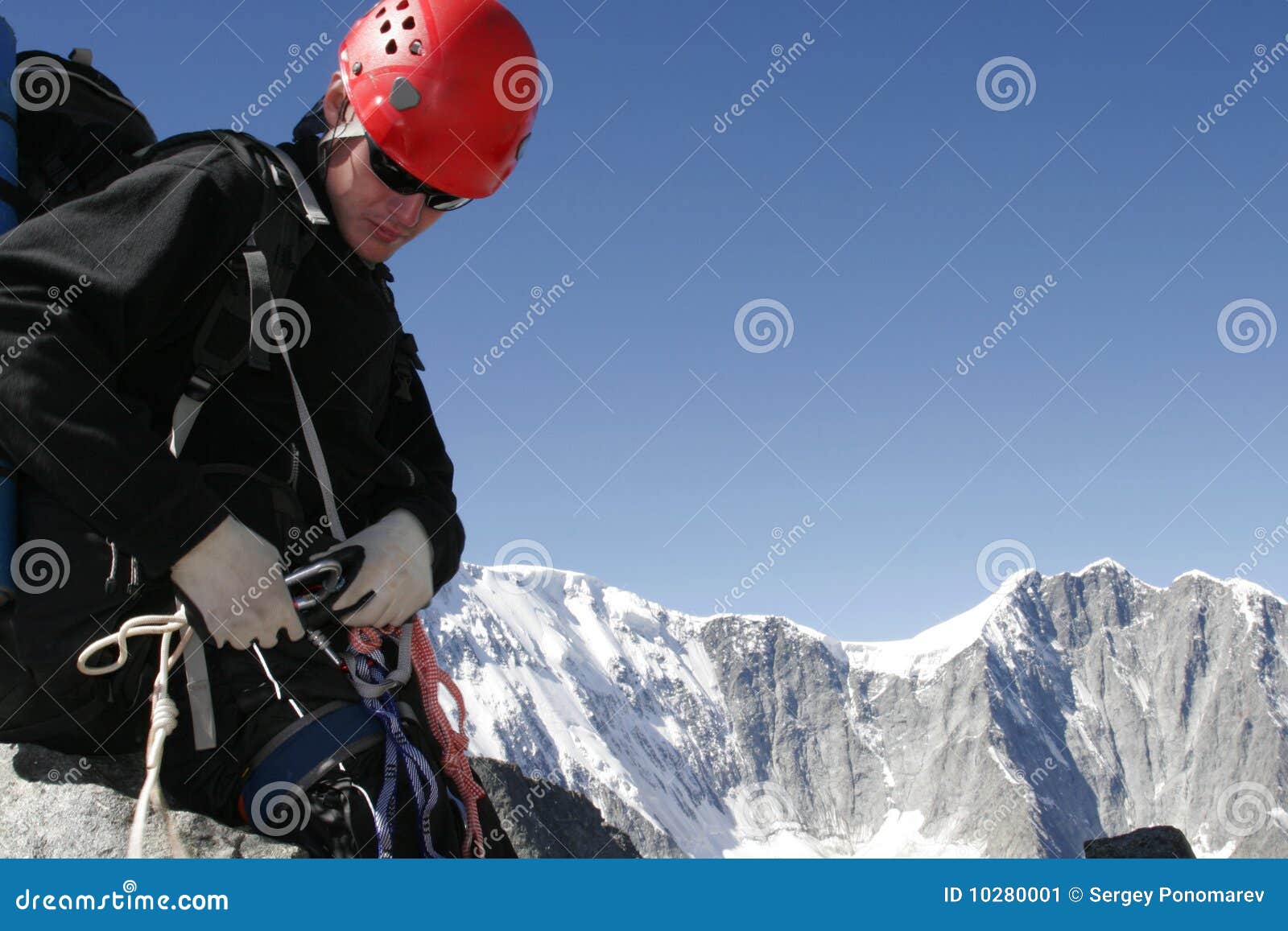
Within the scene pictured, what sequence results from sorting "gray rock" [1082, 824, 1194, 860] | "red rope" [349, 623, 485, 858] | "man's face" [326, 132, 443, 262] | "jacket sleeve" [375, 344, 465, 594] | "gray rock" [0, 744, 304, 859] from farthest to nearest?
1. "gray rock" [1082, 824, 1194, 860]
2. "jacket sleeve" [375, 344, 465, 594]
3. "man's face" [326, 132, 443, 262]
4. "red rope" [349, 623, 485, 858]
5. "gray rock" [0, 744, 304, 859]

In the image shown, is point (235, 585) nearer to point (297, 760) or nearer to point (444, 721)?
point (297, 760)

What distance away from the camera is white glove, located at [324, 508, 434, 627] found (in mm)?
4082

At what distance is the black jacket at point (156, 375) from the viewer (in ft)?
11.2

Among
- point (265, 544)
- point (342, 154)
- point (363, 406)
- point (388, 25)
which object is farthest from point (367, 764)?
point (388, 25)

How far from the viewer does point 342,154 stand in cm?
437

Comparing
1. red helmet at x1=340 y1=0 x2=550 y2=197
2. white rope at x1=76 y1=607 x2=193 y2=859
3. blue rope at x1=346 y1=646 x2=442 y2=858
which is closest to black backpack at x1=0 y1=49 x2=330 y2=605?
red helmet at x1=340 y1=0 x2=550 y2=197

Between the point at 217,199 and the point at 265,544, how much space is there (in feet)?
4.27

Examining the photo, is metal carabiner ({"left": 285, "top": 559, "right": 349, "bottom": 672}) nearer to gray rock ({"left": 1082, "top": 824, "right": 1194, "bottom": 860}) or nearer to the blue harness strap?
the blue harness strap

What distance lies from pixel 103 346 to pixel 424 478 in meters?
1.78

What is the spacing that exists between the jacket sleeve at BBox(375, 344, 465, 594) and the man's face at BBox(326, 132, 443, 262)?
2.74 feet

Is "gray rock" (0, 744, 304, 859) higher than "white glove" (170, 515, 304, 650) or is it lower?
lower

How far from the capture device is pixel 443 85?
14.0 feet
